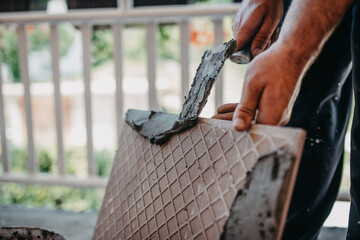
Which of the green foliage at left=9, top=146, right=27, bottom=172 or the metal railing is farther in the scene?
the green foliage at left=9, top=146, right=27, bottom=172

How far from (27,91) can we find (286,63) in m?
1.57

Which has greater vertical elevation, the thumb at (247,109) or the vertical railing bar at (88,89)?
the thumb at (247,109)

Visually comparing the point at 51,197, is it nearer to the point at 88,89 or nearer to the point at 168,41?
the point at 88,89

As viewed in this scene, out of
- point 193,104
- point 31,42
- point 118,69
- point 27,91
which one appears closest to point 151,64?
point 118,69

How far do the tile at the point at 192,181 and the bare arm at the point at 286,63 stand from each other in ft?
0.19

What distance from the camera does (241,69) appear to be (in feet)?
11.5

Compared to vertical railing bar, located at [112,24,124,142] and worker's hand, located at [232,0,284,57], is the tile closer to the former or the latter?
worker's hand, located at [232,0,284,57]

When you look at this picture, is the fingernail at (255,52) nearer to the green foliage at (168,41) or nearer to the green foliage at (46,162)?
the green foliage at (168,41)

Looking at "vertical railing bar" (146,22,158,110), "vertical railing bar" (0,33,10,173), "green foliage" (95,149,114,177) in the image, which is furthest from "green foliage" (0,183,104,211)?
"vertical railing bar" (146,22,158,110)

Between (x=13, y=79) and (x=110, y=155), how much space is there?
1593 millimetres

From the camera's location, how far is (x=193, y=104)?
79 centimetres

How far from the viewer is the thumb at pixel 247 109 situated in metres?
0.65

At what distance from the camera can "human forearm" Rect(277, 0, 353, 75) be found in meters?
0.71

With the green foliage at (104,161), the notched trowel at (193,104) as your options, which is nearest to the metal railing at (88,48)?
the notched trowel at (193,104)
